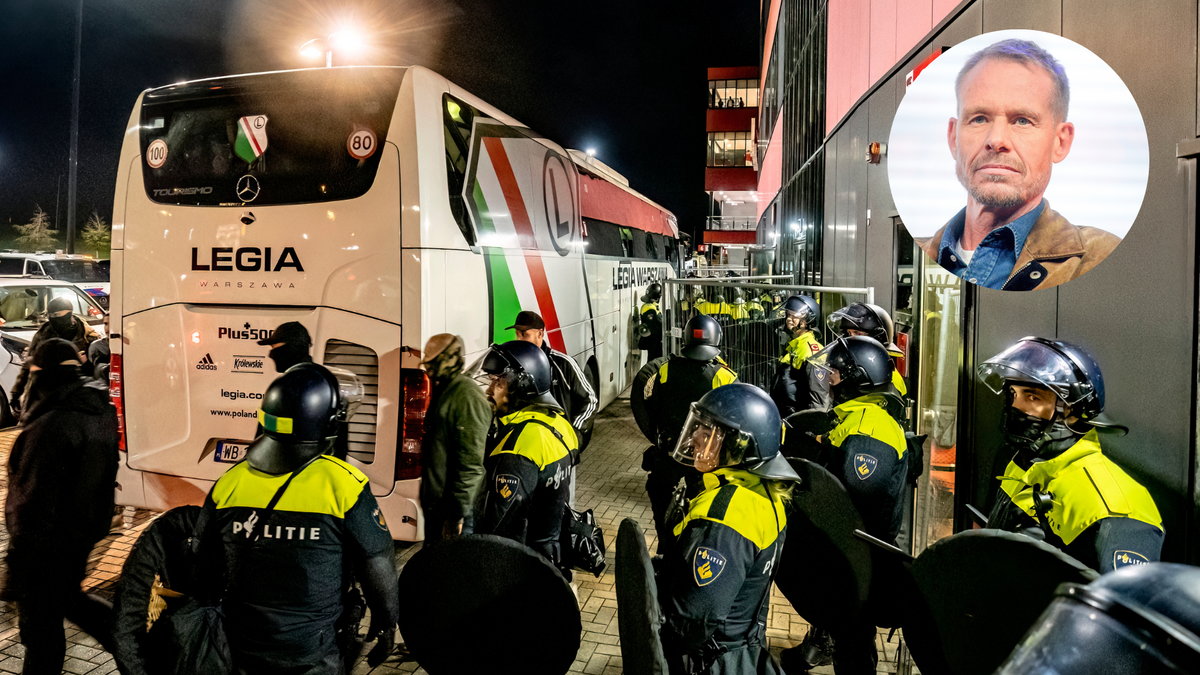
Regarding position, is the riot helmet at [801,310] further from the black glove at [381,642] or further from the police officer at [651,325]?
the police officer at [651,325]

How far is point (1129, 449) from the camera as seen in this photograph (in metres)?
3.50

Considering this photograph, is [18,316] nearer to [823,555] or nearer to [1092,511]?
[823,555]

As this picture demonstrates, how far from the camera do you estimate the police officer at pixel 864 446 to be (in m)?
4.09

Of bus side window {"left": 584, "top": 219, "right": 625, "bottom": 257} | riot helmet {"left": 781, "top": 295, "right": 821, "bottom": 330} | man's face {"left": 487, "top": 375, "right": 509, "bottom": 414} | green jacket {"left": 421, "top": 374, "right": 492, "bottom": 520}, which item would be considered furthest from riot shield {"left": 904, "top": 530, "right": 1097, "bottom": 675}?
bus side window {"left": 584, "top": 219, "right": 625, "bottom": 257}

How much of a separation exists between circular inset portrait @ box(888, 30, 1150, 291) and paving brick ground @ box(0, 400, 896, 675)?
274 cm

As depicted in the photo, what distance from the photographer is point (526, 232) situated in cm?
766

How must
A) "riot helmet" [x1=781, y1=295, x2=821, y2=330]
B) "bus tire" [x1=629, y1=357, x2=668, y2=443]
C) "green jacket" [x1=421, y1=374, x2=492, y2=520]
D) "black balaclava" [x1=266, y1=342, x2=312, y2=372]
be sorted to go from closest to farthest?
"green jacket" [x1=421, y1=374, x2=492, y2=520] → "black balaclava" [x1=266, y1=342, x2=312, y2=372] → "bus tire" [x1=629, y1=357, x2=668, y2=443] → "riot helmet" [x1=781, y1=295, x2=821, y2=330]

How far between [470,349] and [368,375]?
2.97 ft

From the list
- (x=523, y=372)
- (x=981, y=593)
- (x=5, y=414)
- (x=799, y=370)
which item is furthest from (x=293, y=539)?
(x=5, y=414)

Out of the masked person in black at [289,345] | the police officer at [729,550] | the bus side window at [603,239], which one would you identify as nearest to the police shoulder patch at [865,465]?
the police officer at [729,550]

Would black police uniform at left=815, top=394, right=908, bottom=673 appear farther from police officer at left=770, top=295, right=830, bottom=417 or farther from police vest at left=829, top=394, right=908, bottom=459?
police officer at left=770, top=295, right=830, bottom=417

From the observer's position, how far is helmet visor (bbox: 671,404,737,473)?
9.48 ft

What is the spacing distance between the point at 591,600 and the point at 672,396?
173cm

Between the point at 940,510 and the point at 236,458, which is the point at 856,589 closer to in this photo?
the point at 940,510
